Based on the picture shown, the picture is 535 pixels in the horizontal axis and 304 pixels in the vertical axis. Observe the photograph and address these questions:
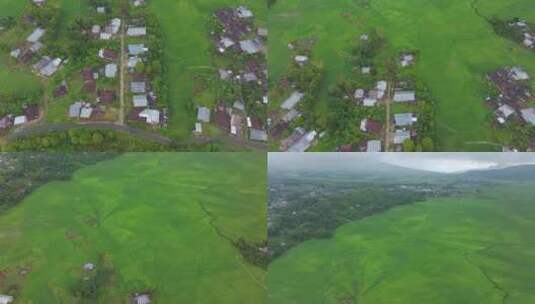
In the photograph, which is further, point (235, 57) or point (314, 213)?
point (235, 57)

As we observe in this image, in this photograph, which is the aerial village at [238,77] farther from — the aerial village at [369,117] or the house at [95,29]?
the house at [95,29]

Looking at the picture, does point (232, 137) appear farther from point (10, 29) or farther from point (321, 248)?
point (10, 29)

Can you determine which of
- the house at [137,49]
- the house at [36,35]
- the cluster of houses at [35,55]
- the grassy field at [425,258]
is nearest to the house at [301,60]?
the house at [137,49]

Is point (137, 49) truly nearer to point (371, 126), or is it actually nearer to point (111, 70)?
point (111, 70)

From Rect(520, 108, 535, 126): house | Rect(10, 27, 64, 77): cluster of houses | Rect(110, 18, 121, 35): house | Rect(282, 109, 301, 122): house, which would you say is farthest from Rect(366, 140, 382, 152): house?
Rect(10, 27, 64, 77): cluster of houses

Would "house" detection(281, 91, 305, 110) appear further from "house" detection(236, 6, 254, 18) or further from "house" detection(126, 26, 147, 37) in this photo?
"house" detection(126, 26, 147, 37)

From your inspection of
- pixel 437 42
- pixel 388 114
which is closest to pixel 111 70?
pixel 388 114

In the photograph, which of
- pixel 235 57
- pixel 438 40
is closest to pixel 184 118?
pixel 235 57
